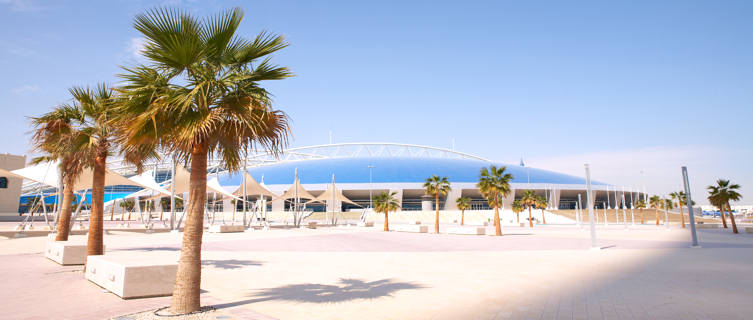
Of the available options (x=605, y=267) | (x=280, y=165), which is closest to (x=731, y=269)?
(x=605, y=267)

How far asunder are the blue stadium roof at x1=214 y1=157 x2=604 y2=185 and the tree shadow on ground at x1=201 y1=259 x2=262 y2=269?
80.4m

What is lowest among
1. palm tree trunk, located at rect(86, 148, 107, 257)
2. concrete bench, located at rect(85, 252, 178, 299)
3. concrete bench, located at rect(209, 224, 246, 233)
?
concrete bench, located at rect(85, 252, 178, 299)

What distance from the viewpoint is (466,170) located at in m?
109

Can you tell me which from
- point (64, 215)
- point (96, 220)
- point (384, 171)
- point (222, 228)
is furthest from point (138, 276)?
point (384, 171)

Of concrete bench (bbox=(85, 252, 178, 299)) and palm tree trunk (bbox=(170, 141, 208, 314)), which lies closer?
palm tree trunk (bbox=(170, 141, 208, 314))

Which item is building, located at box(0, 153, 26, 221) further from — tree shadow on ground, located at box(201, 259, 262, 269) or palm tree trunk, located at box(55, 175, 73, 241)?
tree shadow on ground, located at box(201, 259, 262, 269)

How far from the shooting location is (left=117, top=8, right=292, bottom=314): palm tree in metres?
7.23

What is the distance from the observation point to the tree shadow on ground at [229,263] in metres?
14.4

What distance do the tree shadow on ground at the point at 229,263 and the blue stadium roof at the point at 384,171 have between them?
264 feet

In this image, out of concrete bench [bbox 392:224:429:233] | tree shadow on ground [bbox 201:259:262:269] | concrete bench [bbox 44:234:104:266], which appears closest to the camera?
Answer: concrete bench [bbox 44:234:104:266]

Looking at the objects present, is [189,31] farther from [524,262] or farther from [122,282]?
[524,262]

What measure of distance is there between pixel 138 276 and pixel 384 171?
9417 cm

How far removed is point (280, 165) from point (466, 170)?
170 feet

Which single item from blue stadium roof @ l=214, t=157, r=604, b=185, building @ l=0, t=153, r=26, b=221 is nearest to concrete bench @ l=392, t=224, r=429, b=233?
blue stadium roof @ l=214, t=157, r=604, b=185
